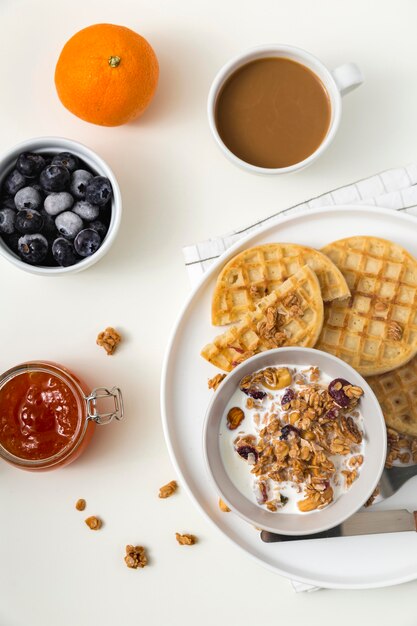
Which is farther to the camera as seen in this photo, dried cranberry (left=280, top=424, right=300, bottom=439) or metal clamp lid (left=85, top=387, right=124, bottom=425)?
metal clamp lid (left=85, top=387, right=124, bottom=425)

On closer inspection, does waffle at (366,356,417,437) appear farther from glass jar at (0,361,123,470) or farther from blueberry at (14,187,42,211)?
blueberry at (14,187,42,211)

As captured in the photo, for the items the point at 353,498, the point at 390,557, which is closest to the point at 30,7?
the point at 353,498

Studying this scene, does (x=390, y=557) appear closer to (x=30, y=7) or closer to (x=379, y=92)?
(x=379, y=92)

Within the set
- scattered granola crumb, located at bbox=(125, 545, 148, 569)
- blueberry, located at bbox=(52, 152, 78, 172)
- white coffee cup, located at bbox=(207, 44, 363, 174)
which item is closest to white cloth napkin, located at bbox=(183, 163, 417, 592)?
white coffee cup, located at bbox=(207, 44, 363, 174)

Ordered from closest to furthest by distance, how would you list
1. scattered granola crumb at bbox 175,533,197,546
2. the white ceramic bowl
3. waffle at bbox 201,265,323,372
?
the white ceramic bowl, waffle at bbox 201,265,323,372, scattered granola crumb at bbox 175,533,197,546

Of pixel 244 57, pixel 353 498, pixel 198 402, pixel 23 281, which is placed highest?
pixel 244 57

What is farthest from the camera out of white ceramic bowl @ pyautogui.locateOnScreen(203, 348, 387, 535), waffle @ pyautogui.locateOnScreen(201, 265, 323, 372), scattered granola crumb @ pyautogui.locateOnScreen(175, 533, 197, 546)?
scattered granola crumb @ pyautogui.locateOnScreen(175, 533, 197, 546)
